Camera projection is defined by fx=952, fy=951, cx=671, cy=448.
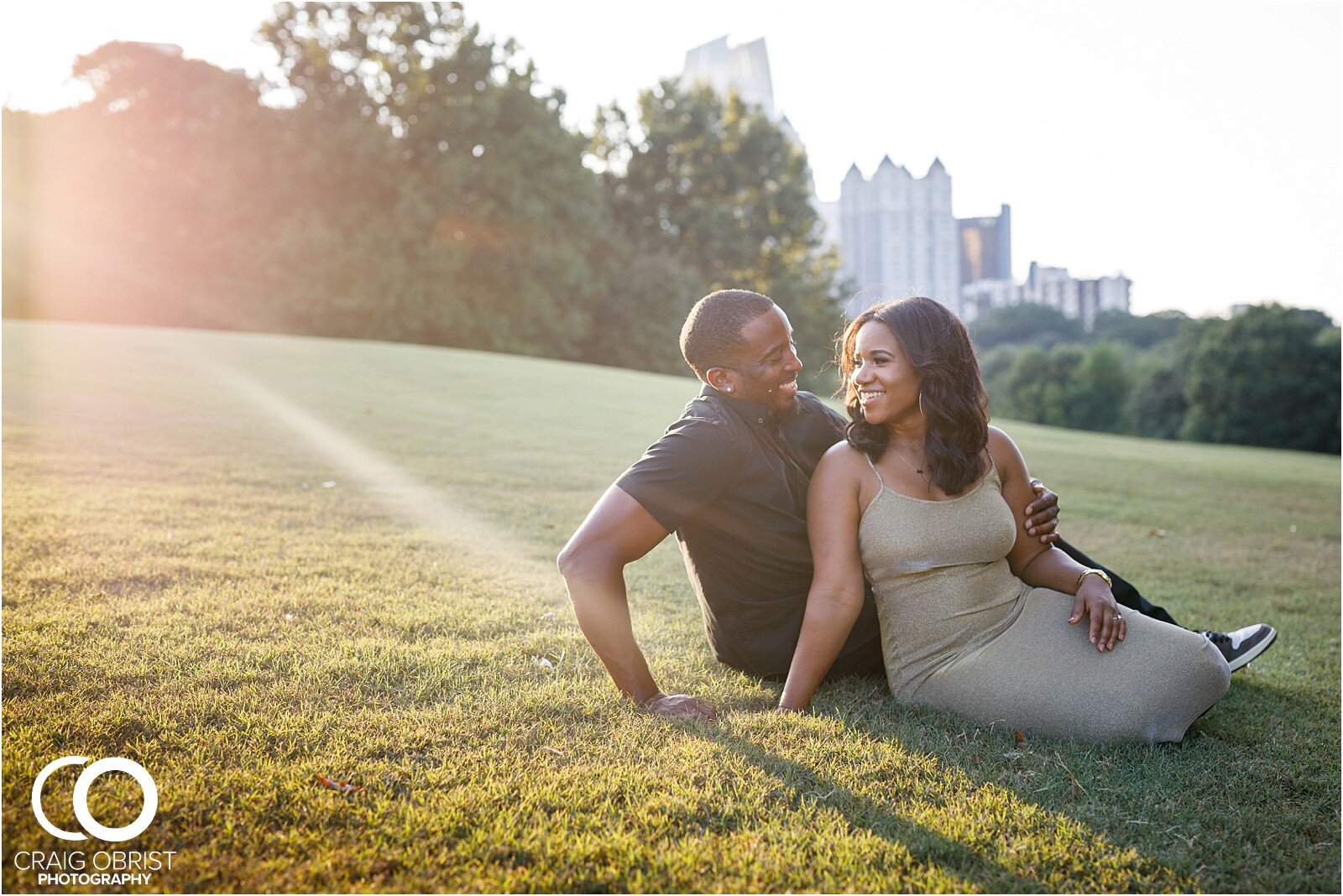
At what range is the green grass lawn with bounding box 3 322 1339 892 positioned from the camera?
2607 millimetres

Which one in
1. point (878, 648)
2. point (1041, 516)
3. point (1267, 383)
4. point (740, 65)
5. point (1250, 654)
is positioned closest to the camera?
point (1041, 516)

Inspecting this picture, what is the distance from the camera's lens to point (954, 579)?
3.54 metres

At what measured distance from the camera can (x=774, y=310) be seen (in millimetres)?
3676

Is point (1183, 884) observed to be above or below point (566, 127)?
below

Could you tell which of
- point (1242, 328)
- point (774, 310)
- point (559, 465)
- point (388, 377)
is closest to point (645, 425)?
point (559, 465)

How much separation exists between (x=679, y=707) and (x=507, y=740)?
2.17 ft

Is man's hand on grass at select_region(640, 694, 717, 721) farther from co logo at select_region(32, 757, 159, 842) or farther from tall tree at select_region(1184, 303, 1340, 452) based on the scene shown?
tall tree at select_region(1184, 303, 1340, 452)

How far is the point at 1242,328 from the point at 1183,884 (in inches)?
2075

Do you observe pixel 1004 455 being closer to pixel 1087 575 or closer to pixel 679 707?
pixel 1087 575

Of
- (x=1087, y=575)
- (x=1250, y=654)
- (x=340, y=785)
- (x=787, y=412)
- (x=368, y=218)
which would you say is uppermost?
(x=368, y=218)

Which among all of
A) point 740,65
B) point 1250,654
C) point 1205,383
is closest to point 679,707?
point 1250,654

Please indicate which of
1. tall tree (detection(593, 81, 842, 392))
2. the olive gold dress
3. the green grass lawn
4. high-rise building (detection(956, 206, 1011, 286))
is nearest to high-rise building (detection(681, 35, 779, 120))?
tall tree (detection(593, 81, 842, 392))

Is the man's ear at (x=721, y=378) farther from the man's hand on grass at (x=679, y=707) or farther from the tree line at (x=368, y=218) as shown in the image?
the tree line at (x=368, y=218)

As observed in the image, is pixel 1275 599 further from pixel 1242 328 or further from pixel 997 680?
pixel 1242 328
